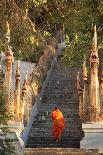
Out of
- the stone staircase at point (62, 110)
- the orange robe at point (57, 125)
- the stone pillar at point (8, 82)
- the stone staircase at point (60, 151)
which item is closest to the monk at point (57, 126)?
the orange robe at point (57, 125)

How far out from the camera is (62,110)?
61.6 feet

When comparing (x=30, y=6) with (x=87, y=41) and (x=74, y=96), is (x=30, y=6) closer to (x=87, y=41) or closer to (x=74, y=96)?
(x=87, y=41)

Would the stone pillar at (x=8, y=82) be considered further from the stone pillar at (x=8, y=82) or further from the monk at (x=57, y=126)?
the monk at (x=57, y=126)

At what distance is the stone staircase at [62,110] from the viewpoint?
638 inches

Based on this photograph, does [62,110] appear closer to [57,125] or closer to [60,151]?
[57,125]

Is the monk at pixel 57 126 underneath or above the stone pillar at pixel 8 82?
underneath

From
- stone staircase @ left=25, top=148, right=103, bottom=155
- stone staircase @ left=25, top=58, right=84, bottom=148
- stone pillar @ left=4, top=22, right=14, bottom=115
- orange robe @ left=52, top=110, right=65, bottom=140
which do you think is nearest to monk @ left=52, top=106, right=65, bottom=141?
orange robe @ left=52, top=110, right=65, bottom=140

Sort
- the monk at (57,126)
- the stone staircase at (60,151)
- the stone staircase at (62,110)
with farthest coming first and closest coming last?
the stone staircase at (62,110)
the monk at (57,126)
the stone staircase at (60,151)

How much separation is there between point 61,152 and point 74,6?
9261 mm

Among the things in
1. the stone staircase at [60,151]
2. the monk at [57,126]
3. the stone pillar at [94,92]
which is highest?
the stone pillar at [94,92]

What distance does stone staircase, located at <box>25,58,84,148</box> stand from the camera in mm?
16203

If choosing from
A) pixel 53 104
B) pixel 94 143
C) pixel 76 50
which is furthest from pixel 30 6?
pixel 94 143

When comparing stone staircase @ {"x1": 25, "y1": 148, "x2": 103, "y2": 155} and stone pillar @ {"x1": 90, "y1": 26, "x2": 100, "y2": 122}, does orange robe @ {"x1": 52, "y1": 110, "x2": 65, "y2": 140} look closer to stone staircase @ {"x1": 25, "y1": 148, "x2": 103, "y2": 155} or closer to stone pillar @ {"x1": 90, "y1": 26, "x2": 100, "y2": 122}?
stone pillar @ {"x1": 90, "y1": 26, "x2": 100, "y2": 122}

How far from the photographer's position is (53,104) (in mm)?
19562
